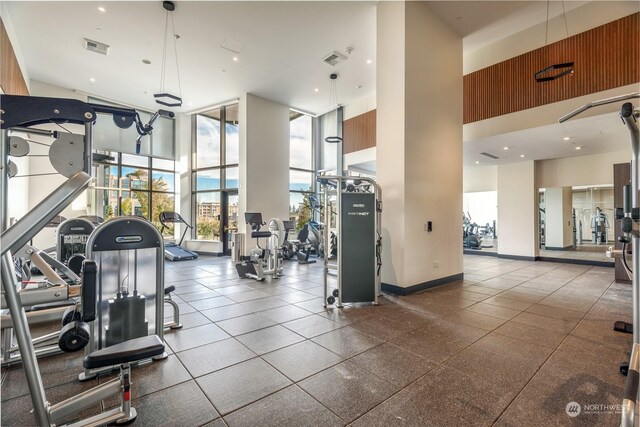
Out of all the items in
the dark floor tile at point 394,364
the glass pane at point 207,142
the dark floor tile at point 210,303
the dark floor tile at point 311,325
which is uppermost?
the glass pane at point 207,142

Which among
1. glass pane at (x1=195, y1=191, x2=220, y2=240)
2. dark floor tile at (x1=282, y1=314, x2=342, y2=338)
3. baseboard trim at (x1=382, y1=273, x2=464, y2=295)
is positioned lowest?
dark floor tile at (x1=282, y1=314, x2=342, y2=338)

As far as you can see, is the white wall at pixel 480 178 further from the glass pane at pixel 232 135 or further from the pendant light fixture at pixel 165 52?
the pendant light fixture at pixel 165 52

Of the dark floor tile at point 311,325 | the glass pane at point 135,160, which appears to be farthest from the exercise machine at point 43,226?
the glass pane at point 135,160

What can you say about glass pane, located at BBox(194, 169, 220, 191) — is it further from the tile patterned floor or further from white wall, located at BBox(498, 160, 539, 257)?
white wall, located at BBox(498, 160, 539, 257)

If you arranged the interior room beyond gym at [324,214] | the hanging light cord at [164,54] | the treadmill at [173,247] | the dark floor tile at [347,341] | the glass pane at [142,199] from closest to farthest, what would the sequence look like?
the interior room beyond gym at [324,214] → the dark floor tile at [347,341] → the hanging light cord at [164,54] → the treadmill at [173,247] → the glass pane at [142,199]

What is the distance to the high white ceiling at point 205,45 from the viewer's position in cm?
551

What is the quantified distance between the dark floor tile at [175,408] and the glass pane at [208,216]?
8.53m

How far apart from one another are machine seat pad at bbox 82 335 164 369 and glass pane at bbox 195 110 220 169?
9.36 metres

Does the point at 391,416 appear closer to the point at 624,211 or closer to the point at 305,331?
the point at 305,331

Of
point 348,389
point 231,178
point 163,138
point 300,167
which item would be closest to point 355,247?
point 348,389

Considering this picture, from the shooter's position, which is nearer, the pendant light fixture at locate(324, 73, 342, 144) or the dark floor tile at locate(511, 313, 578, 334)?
the dark floor tile at locate(511, 313, 578, 334)

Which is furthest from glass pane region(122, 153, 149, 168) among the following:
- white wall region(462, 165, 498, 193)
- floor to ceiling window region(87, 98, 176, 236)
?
white wall region(462, 165, 498, 193)

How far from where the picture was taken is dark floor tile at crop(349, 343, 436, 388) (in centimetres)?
234

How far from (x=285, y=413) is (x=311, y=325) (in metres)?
1.58
